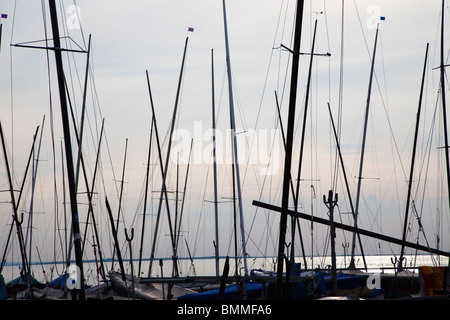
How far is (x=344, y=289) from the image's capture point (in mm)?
27469

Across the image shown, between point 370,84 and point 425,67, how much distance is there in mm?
6722

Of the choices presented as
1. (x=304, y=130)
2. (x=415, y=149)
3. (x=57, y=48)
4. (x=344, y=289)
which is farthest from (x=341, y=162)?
(x=57, y=48)

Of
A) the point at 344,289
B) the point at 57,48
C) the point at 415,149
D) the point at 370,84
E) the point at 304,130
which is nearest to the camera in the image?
the point at 57,48

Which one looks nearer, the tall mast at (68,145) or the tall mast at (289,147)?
the tall mast at (289,147)

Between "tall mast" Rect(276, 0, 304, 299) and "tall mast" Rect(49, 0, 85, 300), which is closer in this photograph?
"tall mast" Rect(276, 0, 304, 299)

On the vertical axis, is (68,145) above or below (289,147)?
above

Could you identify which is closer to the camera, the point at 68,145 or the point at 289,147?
the point at 289,147
